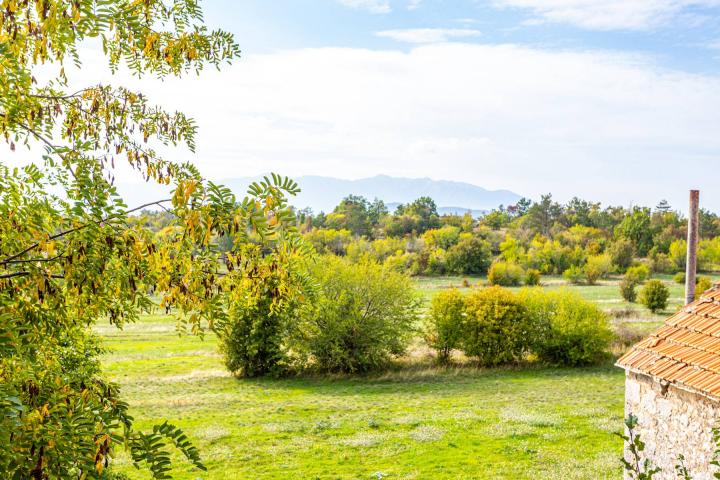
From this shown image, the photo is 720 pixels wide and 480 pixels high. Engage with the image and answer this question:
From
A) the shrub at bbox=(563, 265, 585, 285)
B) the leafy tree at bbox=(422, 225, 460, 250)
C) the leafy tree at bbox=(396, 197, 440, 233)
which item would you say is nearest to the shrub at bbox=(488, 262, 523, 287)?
the shrub at bbox=(563, 265, 585, 285)

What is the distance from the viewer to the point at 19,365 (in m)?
2.92

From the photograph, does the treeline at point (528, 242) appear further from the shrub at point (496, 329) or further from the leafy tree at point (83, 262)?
the leafy tree at point (83, 262)

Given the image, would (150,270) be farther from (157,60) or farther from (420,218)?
(420,218)

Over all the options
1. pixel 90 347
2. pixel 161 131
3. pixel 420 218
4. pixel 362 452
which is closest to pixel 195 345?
pixel 362 452

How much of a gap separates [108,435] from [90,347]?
7800mm

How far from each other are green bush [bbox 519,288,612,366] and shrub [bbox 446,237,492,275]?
139ft

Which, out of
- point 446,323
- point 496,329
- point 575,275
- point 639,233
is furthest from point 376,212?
point 496,329

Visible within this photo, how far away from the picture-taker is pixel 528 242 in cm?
8544

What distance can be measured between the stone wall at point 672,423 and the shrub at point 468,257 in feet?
210

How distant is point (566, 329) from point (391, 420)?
39.5 feet

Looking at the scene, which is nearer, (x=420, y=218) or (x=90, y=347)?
(x=90, y=347)

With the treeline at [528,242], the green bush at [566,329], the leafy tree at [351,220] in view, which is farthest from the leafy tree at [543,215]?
the green bush at [566,329]

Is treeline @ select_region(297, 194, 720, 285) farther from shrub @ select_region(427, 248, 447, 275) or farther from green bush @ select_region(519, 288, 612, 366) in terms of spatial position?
green bush @ select_region(519, 288, 612, 366)

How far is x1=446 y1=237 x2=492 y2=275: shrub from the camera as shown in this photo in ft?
235
